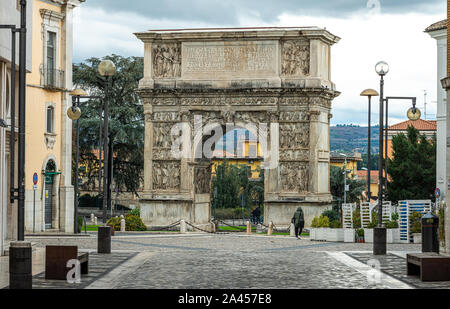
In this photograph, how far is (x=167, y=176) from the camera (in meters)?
49.5

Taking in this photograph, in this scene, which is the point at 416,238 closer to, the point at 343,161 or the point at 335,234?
the point at 335,234

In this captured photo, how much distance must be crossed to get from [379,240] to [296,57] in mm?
23599

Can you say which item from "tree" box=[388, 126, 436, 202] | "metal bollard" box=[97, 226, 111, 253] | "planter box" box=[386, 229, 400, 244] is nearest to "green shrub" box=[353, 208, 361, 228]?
"planter box" box=[386, 229, 400, 244]

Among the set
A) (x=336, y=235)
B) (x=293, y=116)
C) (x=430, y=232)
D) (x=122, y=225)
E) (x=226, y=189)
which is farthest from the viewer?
(x=226, y=189)

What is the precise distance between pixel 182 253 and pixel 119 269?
6076mm

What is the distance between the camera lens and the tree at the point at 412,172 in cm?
5616

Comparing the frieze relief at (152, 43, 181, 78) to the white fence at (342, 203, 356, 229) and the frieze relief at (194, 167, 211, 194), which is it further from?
the white fence at (342, 203, 356, 229)

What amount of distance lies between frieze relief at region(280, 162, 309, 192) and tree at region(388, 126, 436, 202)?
10164 millimetres

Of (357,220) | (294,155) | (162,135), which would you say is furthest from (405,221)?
(162,135)

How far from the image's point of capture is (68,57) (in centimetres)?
4234

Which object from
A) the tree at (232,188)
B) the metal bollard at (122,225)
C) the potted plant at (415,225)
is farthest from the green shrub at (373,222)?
the tree at (232,188)

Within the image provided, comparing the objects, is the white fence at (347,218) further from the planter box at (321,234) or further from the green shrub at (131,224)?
the green shrub at (131,224)
